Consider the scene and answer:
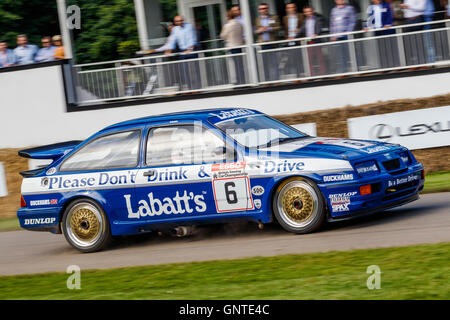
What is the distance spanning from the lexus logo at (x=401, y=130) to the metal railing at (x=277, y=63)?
6.41ft

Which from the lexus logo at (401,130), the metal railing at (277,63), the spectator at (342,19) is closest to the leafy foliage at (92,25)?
the metal railing at (277,63)

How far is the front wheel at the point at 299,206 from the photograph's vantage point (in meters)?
9.00

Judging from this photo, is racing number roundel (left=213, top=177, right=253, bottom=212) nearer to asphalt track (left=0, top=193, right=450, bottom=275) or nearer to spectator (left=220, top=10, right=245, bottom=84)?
asphalt track (left=0, top=193, right=450, bottom=275)

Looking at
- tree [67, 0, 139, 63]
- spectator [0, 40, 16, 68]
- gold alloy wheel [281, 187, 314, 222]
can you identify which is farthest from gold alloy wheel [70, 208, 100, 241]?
tree [67, 0, 139, 63]

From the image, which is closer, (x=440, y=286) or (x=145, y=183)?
(x=440, y=286)

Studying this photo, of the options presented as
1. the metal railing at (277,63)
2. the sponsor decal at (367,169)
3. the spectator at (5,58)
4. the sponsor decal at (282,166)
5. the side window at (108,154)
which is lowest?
the sponsor decal at (367,169)

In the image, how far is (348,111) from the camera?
576 inches

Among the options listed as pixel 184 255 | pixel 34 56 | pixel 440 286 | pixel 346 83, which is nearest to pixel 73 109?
pixel 34 56

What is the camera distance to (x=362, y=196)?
8906 mm

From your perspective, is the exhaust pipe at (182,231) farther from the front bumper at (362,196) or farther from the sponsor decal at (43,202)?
the front bumper at (362,196)

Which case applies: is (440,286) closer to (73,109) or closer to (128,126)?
(128,126)

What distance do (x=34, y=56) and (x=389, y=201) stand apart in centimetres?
1134
